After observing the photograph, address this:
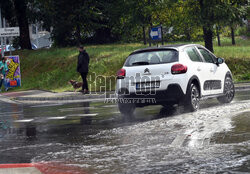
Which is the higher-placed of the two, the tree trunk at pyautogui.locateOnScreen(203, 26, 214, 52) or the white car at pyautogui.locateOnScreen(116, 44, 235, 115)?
the tree trunk at pyautogui.locateOnScreen(203, 26, 214, 52)

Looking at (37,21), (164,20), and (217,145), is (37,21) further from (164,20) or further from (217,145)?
(217,145)

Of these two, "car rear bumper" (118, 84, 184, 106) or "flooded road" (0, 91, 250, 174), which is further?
"car rear bumper" (118, 84, 184, 106)

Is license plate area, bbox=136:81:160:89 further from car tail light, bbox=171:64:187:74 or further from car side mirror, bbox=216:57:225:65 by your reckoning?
car side mirror, bbox=216:57:225:65

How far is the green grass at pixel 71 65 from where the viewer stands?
26.8 metres

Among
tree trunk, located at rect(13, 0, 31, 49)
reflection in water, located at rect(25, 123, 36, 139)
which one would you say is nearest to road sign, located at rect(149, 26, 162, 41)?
reflection in water, located at rect(25, 123, 36, 139)

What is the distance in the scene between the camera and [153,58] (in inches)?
485

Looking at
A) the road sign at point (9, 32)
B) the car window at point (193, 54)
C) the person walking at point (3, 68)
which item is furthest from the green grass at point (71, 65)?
the car window at point (193, 54)

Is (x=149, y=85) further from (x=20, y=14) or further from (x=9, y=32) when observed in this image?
(x=20, y=14)

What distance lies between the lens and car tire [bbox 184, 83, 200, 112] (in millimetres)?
12219

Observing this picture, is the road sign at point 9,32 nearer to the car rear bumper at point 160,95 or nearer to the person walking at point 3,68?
the person walking at point 3,68

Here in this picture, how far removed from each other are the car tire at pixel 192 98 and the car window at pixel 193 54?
731 millimetres

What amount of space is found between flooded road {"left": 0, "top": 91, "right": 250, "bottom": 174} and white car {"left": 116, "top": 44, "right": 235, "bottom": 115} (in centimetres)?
40

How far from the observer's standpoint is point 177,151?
7.52 meters

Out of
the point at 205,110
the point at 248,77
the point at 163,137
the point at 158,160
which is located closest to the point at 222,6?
the point at 248,77
